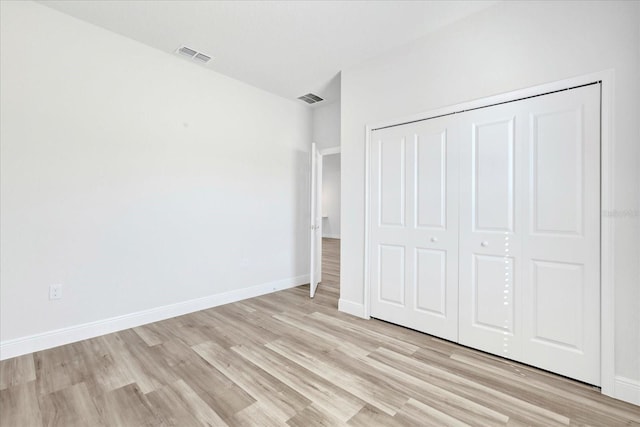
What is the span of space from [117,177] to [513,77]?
3.59 meters

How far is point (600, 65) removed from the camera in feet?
6.25

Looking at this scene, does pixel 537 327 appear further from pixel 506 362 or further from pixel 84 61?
pixel 84 61

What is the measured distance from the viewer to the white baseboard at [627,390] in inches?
69.1

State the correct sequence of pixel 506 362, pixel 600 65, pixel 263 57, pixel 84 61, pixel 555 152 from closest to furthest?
pixel 600 65
pixel 555 152
pixel 506 362
pixel 84 61
pixel 263 57

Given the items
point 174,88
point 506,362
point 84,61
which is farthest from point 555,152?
point 84,61

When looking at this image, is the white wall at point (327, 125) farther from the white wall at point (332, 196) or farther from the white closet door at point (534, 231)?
the white wall at point (332, 196)

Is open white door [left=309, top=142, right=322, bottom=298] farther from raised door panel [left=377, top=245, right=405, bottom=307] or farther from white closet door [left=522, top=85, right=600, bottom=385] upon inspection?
white closet door [left=522, top=85, right=600, bottom=385]

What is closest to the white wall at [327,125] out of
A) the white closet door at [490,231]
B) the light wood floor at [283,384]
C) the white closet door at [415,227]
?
the white closet door at [415,227]

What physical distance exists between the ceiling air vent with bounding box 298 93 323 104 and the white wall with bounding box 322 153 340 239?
5.59 metres

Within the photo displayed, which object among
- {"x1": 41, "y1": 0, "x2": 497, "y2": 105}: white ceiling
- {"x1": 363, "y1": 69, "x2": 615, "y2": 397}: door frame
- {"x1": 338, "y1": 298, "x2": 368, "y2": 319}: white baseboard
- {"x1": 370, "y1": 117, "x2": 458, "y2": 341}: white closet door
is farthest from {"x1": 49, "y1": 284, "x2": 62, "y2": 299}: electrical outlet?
{"x1": 363, "y1": 69, "x2": 615, "y2": 397}: door frame

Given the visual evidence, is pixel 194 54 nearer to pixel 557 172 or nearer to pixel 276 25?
pixel 276 25

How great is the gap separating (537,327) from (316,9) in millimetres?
3039

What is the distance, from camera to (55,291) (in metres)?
2.48

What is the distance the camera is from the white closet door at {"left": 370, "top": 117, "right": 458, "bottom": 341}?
2.59 m
